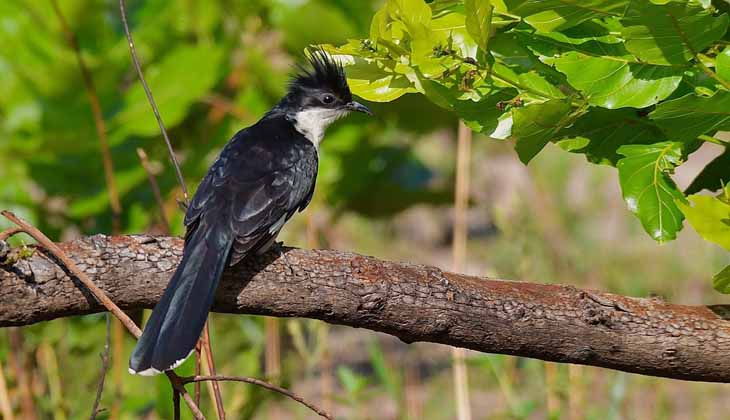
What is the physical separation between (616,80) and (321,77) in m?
2.02

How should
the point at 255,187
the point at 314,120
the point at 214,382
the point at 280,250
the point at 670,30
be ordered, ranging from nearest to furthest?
the point at 670,30, the point at 214,382, the point at 280,250, the point at 255,187, the point at 314,120

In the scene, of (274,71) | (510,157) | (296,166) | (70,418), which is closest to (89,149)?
(274,71)

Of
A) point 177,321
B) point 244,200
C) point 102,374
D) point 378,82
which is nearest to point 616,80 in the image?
point 378,82

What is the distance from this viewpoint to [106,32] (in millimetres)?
5156

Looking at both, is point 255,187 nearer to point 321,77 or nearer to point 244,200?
point 244,200

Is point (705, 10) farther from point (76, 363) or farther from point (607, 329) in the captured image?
point (76, 363)

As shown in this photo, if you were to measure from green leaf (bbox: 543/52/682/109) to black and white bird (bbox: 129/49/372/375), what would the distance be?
0.85 metres

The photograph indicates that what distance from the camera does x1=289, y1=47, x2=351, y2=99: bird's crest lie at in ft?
13.0

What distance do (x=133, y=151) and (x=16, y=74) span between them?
0.74 metres

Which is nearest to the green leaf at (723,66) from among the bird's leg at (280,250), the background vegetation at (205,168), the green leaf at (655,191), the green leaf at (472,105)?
the green leaf at (655,191)

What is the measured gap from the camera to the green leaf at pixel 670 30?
1927mm

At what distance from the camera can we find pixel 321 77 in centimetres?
398

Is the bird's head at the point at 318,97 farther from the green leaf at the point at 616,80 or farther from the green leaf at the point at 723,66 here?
the green leaf at the point at 723,66

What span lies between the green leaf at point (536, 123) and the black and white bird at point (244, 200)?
0.76m
